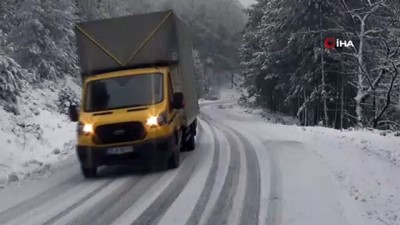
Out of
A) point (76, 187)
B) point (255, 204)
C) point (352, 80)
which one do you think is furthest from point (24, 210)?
point (352, 80)

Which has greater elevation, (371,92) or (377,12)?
(377,12)

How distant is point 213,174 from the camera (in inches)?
396

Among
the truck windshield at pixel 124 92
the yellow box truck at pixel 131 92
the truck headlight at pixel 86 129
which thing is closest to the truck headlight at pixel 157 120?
the yellow box truck at pixel 131 92

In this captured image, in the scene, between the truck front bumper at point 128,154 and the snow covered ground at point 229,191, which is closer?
the snow covered ground at point 229,191

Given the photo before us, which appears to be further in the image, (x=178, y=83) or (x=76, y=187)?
(x=178, y=83)

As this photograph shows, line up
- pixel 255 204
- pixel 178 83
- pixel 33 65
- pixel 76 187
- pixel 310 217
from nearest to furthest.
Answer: pixel 310 217 < pixel 255 204 < pixel 76 187 < pixel 178 83 < pixel 33 65

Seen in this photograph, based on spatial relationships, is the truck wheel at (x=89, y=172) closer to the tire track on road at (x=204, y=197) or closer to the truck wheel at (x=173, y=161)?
the truck wheel at (x=173, y=161)

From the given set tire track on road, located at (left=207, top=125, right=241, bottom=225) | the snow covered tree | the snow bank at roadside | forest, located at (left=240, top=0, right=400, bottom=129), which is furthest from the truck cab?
the snow covered tree

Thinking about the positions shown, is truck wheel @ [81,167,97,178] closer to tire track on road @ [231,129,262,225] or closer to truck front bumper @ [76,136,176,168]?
truck front bumper @ [76,136,176,168]

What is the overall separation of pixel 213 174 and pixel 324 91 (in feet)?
73.0

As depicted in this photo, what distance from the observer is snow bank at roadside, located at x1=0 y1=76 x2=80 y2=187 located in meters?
12.3

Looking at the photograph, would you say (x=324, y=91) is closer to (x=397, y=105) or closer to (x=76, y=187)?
(x=397, y=105)

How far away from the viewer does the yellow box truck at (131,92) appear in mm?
10297

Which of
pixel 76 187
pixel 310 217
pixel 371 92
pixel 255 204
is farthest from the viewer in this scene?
pixel 371 92
